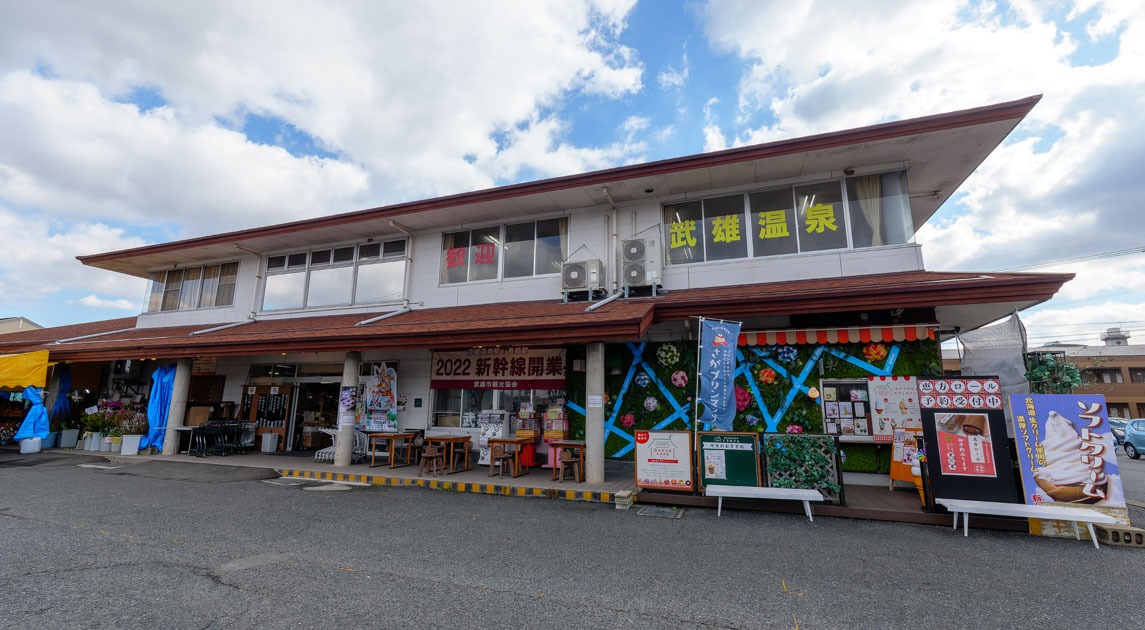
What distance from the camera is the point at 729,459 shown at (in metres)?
7.33

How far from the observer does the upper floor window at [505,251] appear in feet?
37.9

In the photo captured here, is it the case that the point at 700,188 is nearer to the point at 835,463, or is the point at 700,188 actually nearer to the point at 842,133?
the point at 842,133

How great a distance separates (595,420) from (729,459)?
2297mm

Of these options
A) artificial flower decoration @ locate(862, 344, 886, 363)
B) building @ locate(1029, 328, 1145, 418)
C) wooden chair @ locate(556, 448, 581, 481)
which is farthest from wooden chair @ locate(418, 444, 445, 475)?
building @ locate(1029, 328, 1145, 418)

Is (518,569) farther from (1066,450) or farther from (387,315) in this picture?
(387,315)

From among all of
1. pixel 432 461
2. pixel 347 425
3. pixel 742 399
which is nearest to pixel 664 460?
pixel 742 399


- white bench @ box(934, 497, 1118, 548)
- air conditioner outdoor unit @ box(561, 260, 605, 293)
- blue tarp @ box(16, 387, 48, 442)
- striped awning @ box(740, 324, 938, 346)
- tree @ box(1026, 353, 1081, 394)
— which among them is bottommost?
white bench @ box(934, 497, 1118, 548)

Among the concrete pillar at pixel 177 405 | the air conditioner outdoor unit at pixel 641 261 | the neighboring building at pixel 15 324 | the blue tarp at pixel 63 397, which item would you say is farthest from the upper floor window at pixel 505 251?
the neighboring building at pixel 15 324

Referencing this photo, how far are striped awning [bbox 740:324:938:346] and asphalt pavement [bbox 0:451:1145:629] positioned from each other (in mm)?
3298

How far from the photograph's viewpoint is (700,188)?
34.0 ft

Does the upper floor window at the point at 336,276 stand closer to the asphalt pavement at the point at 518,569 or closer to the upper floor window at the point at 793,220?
the asphalt pavement at the point at 518,569

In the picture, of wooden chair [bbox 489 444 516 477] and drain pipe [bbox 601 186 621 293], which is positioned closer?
wooden chair [bbox 489 444 516 477]

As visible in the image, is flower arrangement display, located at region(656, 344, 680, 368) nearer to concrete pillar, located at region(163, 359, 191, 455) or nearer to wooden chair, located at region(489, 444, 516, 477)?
wooden chair, located at region(489, 444, 516, 477)

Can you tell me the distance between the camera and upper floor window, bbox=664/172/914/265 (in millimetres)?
9234
